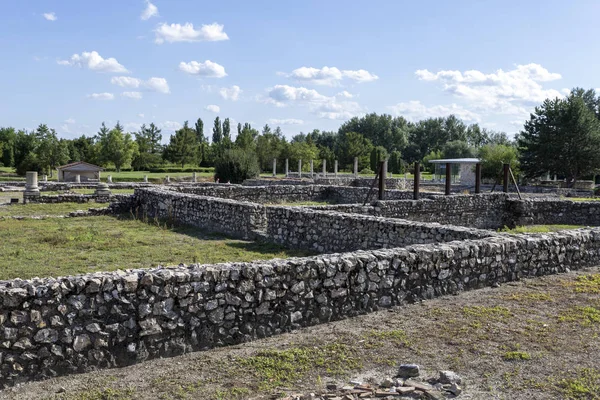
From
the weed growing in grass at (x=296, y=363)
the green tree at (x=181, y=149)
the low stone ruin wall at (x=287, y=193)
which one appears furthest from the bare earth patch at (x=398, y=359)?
the green tree at (x=181, y=149)

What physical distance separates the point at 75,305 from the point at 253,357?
1782mm

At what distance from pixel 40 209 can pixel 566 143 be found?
141ft

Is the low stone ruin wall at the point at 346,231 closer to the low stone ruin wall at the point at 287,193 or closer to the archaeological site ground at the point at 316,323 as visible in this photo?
the archaeological site ground at the point at 316,323

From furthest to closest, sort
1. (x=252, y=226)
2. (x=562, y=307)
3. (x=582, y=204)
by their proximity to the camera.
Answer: (x=582, y=204) < (x=252, y=226) < (x=562, y=307)

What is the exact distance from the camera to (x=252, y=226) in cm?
1559

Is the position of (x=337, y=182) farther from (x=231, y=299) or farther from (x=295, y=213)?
(x=231, y=299)

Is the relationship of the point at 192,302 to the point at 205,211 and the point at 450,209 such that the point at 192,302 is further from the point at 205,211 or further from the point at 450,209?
the point at 450,209

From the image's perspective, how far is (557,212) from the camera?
70.0ft

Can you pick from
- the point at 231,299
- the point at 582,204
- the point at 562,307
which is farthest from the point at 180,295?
the point at 582,204

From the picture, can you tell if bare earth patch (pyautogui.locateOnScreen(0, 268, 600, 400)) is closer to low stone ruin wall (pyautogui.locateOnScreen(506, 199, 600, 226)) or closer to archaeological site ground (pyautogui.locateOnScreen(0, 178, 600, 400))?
archaeological site ground (pyautogui.locateOnScreen(0, 178, 600, 400))

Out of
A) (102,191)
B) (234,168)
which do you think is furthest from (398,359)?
(234,168)

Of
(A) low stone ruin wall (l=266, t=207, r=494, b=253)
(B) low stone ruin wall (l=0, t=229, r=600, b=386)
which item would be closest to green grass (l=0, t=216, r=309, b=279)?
(A) low stone ruin wall (l=266, t=207, r=494, b=253)

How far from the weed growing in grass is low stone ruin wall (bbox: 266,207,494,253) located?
5.10m

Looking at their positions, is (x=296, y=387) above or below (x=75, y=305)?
below
